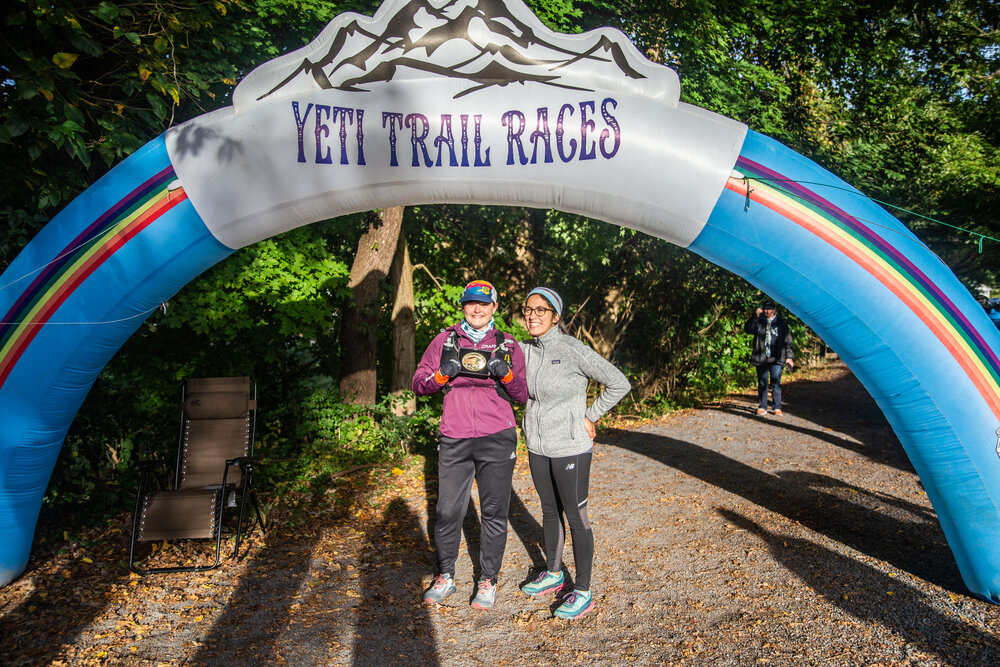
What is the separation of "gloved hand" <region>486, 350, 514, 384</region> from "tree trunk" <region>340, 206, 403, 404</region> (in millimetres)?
4443

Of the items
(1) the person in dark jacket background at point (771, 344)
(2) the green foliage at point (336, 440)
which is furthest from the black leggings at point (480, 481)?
(1) the person in dark jacket background at point (771, 344)

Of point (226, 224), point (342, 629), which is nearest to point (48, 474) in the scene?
point (226, 224)

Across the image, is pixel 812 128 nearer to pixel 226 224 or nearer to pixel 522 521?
pixel 522 521

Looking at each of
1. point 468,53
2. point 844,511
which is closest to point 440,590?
point 468,53

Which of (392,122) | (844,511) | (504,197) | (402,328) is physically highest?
(392,122)

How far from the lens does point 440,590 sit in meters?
4.22

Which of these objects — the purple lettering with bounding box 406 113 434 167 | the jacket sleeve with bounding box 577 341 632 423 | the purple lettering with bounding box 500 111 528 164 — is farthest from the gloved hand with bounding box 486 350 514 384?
the purple lettering with bounding box 406 113 434 167

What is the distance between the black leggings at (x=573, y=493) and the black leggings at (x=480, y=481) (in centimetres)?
20

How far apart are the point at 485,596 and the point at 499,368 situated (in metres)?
1.45

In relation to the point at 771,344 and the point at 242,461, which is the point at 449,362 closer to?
the point at 242,461

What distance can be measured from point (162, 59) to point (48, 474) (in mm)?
3257

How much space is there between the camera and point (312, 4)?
6.41 meters

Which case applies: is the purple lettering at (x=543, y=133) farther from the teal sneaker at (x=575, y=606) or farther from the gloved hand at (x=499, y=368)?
the teal sneaker at (x=575, y=606)

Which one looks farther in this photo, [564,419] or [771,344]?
[771,344]
